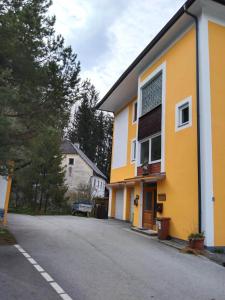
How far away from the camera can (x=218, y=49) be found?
1325 centimetres

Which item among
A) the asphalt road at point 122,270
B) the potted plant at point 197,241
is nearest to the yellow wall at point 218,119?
the potted plant at point 197,241

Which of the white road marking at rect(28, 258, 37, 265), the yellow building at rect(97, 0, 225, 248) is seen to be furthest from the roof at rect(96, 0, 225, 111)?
the white road marking at rect(28, 258, 37, 265)

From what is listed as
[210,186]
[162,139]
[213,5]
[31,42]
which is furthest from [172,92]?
[31,42]

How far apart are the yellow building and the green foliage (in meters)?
37.0

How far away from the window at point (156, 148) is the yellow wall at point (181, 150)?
3.67 feet

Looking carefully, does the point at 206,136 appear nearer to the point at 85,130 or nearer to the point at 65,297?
the point at 65,297

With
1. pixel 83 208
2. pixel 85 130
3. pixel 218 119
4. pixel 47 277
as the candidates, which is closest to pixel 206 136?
pixel 218 119

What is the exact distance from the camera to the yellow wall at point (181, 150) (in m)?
12.3

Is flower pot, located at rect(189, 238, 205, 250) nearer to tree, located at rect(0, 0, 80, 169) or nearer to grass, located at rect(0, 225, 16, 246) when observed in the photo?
grass, located at rect(0, 225, 16, 246)

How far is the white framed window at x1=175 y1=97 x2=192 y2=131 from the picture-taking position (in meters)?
13.2

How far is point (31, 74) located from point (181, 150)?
6.83m

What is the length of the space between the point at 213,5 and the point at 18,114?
29.8ft

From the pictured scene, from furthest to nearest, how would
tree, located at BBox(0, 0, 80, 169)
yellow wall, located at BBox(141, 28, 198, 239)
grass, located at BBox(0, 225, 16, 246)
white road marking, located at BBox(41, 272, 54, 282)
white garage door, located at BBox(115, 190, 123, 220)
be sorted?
white garage door, located at BBox(115, 190, 123, 220) → yellow wall, located at BBox(141, 28, 198, 239) → grass, located at BBox(0, 225, 16, 246) → tree, located at BBox(0, 0, 80, 169) → white road marking, located at BBox(41, 272, 54, 282)

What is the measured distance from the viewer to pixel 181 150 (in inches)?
525
